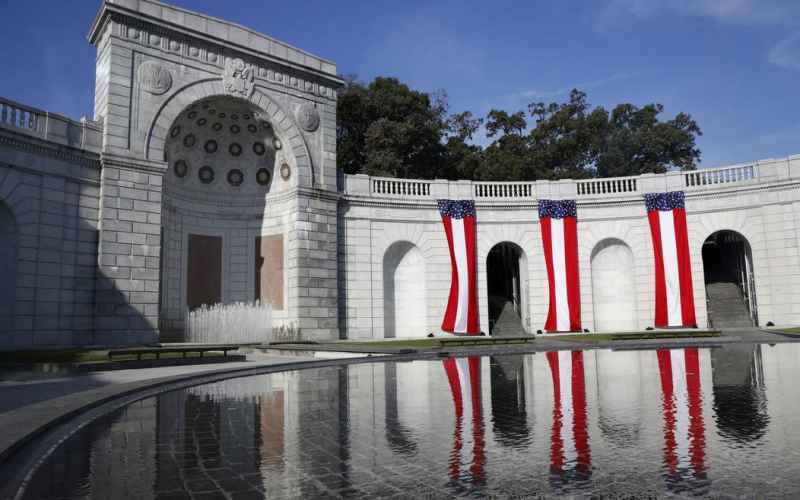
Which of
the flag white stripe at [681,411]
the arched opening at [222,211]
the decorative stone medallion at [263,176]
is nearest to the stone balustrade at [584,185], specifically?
the decorative stone medallion at [263,176]

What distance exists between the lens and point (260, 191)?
35281 millimetres

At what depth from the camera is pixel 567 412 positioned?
873 cm

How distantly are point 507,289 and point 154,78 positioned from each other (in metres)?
26.3

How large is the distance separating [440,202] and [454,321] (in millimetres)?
7203

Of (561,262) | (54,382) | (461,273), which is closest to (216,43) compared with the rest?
(461,273)

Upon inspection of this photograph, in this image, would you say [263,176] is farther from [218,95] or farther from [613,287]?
[613,287]

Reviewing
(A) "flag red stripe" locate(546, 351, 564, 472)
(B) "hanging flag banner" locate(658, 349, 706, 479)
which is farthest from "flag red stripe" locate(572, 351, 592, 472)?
(B) "hanging flag banner" locate(658, 349, 706, 479)

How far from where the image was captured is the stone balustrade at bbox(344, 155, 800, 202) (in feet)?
113

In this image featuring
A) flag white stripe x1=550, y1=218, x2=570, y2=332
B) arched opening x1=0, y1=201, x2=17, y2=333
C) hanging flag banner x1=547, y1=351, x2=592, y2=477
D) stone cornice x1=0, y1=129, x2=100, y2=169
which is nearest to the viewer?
hanging flag banner x1=547, y1=351, x2=592, y2=477

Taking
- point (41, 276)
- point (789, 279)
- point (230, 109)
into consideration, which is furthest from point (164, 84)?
point (789, 279)

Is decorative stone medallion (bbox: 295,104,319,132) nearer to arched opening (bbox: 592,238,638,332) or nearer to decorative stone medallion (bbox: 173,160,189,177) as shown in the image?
decorative stone medallion (bbox: 173,160,189,177)

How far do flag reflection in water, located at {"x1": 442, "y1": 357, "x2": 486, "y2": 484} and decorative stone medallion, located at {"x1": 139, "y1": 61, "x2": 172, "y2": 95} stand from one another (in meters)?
21.1

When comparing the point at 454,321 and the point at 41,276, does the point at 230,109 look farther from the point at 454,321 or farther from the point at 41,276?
the point at 454,321

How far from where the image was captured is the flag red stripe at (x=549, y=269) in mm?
36062
